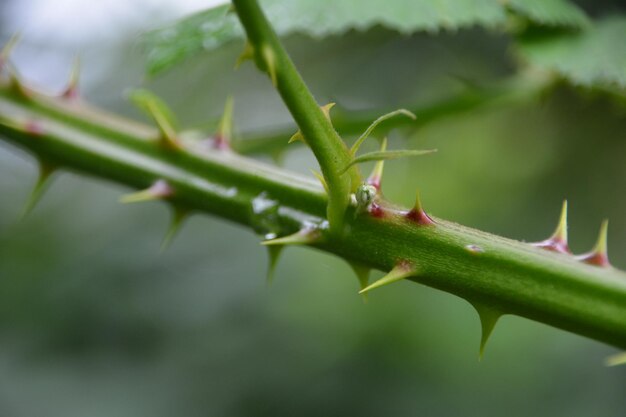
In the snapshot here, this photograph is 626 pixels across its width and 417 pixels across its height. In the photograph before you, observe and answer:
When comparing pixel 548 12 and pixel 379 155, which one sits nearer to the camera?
pixel 379 155

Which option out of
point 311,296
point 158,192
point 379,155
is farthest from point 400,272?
point 311,296

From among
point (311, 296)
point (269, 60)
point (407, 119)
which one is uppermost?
point (269, 60)

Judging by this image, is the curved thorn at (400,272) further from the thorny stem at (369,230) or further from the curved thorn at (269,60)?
the curved thorn at (269,60)

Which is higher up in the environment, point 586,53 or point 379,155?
point 379,155

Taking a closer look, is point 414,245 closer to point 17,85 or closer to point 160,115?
point 160,115

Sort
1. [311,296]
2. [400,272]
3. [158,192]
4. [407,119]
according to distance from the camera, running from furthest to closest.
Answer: [311,296], [407,119], [158,192], [400,272]

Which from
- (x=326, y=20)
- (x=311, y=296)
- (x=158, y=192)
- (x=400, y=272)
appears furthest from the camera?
(x=311, y=296)

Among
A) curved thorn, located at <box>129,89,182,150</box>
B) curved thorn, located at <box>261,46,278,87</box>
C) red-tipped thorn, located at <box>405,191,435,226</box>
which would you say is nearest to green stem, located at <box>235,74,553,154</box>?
curved thorn, located at <box>129,89,182,150</box>
